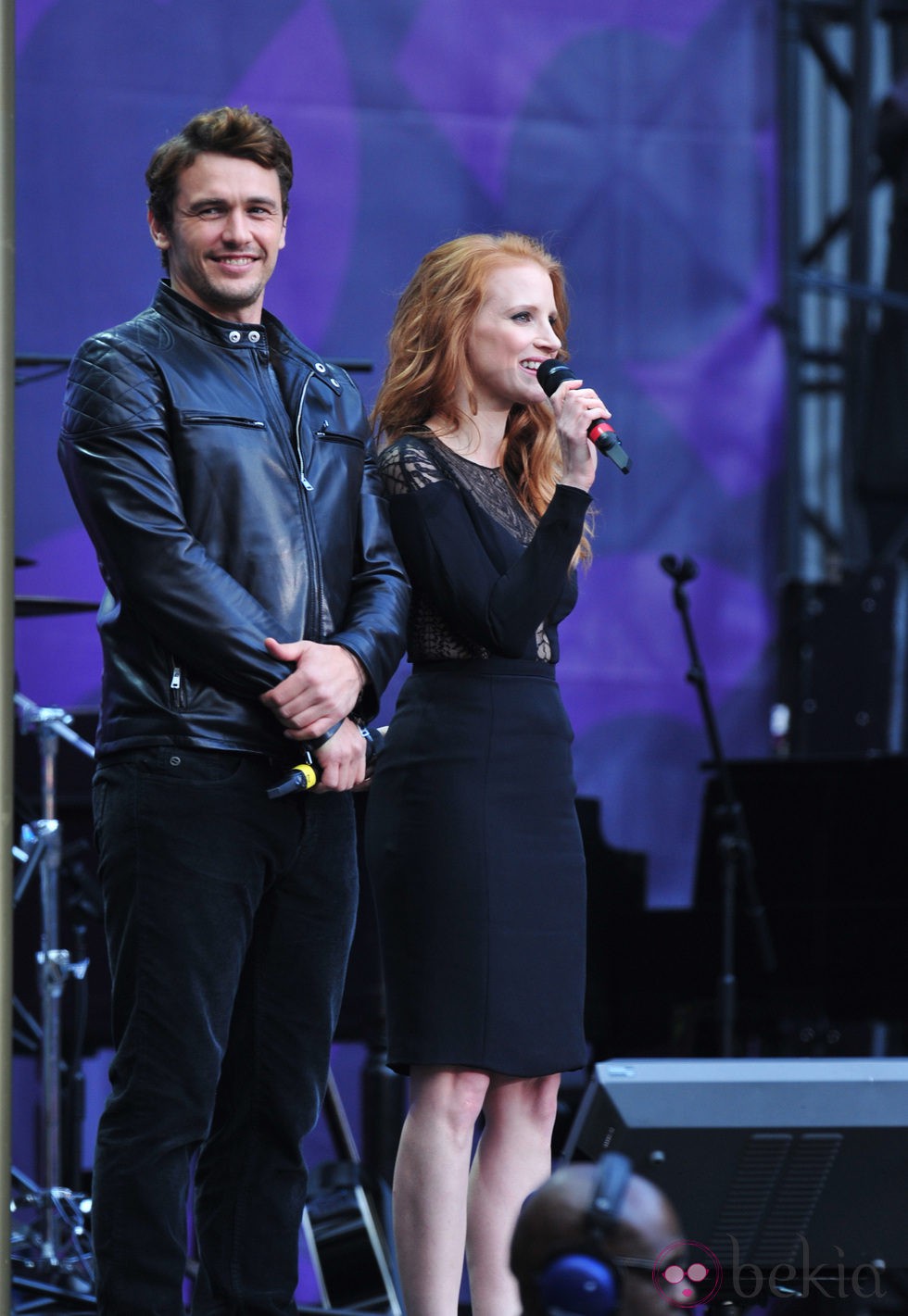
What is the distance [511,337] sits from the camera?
2.46 m

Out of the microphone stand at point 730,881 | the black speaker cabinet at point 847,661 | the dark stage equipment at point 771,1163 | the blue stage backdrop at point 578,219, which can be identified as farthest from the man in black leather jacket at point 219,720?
the black speaker cabinet at point 847,661

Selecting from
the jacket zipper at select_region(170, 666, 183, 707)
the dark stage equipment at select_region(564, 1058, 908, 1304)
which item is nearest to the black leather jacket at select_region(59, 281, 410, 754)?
the jacket zipper at select_region(170, 666, 183, 707)

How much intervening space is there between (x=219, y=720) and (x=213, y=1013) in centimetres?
35

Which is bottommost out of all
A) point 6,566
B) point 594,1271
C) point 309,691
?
point 594,1271

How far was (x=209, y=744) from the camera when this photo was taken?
2029 millimetres

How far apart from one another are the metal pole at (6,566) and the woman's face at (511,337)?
49.6 inches

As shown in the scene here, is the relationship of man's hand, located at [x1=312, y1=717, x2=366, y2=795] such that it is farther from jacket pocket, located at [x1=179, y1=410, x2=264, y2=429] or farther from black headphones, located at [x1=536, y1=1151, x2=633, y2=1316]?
black headphones, located at [x1=536, y1=1151, x2=633, y2=1316]

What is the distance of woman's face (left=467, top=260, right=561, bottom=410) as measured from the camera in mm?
2453

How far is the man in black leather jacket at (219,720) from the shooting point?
198 centimetres

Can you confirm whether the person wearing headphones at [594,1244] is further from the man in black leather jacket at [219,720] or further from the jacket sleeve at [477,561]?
the jacket sleeve at [477,561]

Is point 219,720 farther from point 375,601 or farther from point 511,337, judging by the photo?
point 511,337

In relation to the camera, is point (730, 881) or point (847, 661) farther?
point (847, 661)

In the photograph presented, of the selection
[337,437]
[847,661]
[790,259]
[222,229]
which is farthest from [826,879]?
[222,229]

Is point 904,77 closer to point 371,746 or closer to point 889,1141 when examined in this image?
point 371,746
